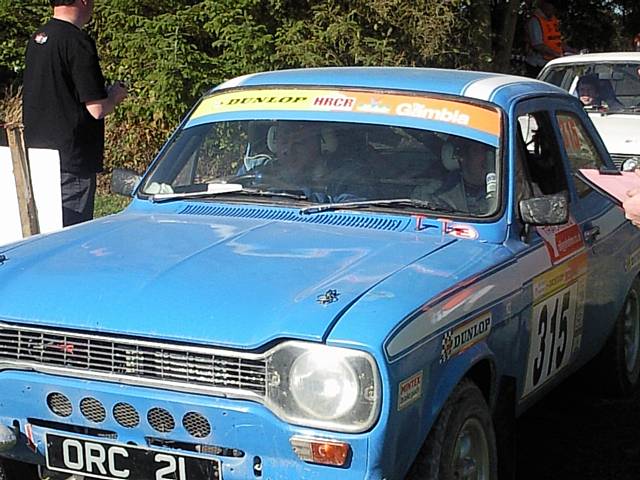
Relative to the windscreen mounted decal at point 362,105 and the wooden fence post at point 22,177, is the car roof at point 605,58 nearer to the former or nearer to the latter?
the wooden fence post at point 22,177

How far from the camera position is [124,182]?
5.20 m

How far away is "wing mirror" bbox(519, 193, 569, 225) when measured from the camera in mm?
4363

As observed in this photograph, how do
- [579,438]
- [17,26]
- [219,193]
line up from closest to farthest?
[219,193]
[579,438]
[17,26]

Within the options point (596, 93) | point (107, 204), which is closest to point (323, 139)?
point (107, 204)

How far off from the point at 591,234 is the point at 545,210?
2.97ft

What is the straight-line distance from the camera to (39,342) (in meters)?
3.55

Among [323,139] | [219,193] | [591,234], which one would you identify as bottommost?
[591,234]

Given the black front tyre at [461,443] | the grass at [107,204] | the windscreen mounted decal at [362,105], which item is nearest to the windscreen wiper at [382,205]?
the windscreen mounted decal at [362,105]

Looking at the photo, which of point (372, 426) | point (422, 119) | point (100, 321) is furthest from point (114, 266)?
point (422, 119)

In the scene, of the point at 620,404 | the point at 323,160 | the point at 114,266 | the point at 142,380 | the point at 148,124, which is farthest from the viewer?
the point at 148,124

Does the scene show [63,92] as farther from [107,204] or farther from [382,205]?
[107,204]

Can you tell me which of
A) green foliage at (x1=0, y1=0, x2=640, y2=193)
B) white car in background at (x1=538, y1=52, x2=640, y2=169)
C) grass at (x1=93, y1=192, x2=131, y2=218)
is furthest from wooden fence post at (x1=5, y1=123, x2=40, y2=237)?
white car in background at (x1=538, y1=52, x2=640, y2=169)

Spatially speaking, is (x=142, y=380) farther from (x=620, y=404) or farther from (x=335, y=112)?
(x=620, y=404)

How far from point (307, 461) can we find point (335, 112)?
1981 mm
